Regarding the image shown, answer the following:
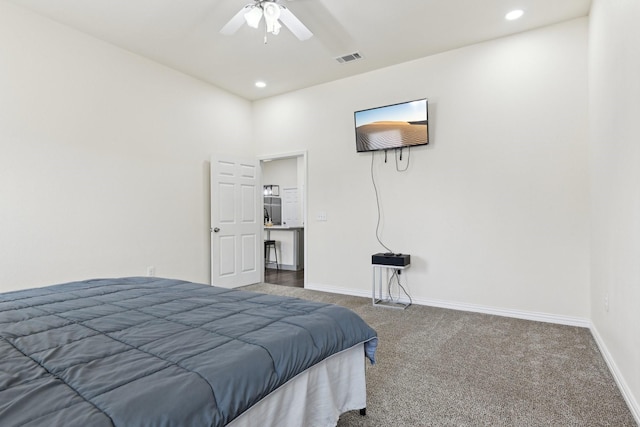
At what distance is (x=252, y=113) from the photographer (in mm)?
5570

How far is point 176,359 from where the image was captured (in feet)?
3.52

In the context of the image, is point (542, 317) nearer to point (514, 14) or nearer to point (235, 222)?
point (514, 14)

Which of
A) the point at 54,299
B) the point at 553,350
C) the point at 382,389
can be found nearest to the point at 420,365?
the point at 382,389

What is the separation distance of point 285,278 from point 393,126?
3.21 meters

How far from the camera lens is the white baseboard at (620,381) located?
5.76ft

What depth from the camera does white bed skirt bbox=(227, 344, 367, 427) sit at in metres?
1.19

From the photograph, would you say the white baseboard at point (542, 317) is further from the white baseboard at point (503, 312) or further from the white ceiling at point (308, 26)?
the white ceiling at point (308, 26)

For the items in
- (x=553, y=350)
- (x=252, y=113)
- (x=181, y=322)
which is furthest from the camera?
(x=252, y=113)

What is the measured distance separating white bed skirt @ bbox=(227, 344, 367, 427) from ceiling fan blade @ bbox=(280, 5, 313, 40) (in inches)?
97.2

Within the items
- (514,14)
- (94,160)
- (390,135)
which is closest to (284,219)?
(390,135)

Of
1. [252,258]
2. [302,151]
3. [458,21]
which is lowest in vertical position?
[252,258]

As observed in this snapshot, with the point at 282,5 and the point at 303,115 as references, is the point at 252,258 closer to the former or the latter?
the point at 303,115

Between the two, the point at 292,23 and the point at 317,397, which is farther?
the point at 292,23

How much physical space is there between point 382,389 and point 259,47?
142 inches
